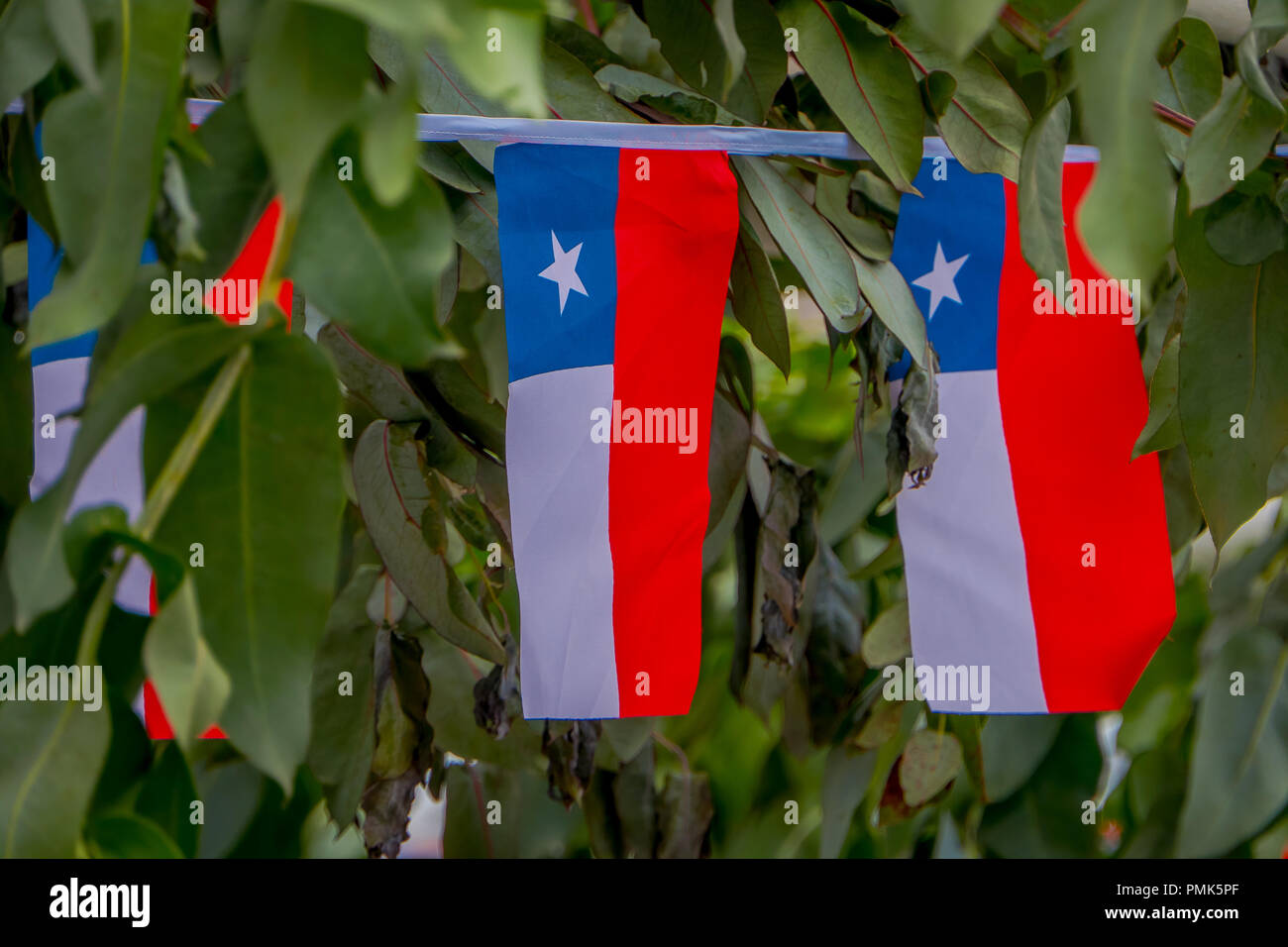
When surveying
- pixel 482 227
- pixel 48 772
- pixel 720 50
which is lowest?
pixel 48 772

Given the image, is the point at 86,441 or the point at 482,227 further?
the point at 482,227

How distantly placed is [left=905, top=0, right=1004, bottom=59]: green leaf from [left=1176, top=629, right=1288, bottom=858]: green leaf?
51 centimetres

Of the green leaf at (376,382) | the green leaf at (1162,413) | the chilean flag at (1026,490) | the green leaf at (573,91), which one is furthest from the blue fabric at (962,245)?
the green leaf at (376,382)

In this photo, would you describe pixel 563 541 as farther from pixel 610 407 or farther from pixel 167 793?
pixel 167 793

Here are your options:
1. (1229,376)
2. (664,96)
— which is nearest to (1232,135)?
(1229,376)

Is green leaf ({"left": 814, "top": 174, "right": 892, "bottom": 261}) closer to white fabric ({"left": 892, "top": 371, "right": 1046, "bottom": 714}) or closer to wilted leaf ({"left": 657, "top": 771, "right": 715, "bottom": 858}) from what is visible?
white fabric ({"left": 892, "top": 371, "right": 1046, "bottom": 714})

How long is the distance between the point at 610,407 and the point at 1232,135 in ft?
1.19

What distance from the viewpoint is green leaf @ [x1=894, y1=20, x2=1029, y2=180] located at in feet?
2.48

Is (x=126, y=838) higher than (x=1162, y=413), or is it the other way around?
(x=1162, y=413)

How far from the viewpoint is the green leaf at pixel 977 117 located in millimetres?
755

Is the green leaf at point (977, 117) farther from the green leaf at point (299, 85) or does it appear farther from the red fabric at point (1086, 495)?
the green leaf at point (299, 85)

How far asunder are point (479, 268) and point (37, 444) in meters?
0.36

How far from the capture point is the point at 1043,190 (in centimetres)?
54

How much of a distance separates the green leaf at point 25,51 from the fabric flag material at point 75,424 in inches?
6.8
